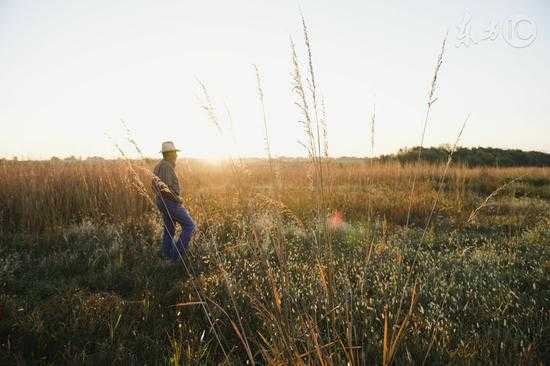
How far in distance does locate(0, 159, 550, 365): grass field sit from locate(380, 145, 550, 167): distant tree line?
65.3ft

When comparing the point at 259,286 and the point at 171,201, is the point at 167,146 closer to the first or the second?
the point at 171,201

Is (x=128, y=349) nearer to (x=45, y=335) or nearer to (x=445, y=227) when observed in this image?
(x=45, y=335)

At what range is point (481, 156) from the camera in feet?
96.5

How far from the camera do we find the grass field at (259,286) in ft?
7.63

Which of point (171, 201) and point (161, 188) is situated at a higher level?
point (161, 188)

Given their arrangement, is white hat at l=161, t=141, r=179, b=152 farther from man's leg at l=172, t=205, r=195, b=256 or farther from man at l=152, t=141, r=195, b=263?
man's leg at l=172, t=205, r=195, b=256

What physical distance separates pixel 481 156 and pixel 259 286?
101 feet

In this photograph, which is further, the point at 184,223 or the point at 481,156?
the point at 481,156

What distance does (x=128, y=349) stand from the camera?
3.01 m

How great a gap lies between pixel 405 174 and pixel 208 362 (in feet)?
53.9

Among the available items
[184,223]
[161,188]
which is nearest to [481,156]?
[184,223]

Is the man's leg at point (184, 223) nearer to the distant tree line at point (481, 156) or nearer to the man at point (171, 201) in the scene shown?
the man at point (171, 201)

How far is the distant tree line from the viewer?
92.9 feet

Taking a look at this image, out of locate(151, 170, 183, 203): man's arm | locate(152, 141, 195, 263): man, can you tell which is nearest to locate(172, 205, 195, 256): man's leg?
locate(152, 141, 195, 263): man
